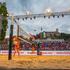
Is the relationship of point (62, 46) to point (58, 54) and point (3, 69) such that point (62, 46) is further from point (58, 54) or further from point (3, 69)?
point (3, 69)

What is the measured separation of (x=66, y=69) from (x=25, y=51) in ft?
74.1

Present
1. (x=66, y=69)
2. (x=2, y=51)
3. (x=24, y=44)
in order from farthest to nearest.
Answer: (x=24, y=44) < (x=2, y=51) < (x=66, y=69)

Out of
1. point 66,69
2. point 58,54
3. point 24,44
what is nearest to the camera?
point 66,69

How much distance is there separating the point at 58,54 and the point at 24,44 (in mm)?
7486

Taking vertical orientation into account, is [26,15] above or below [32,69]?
above

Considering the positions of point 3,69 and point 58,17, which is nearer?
point 3,69

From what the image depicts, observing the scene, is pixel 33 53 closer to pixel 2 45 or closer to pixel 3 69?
pixel 2 45

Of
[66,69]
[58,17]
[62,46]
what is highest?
[58,17]

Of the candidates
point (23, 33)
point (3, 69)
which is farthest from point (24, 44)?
point (3, 69)

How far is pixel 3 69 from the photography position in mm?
15898

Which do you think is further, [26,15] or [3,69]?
[26,15]

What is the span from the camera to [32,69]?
15883 millimetres

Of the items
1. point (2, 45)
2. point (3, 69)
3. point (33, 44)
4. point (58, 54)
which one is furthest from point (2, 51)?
point (3, 69)

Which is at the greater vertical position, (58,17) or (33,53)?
(58,17)
